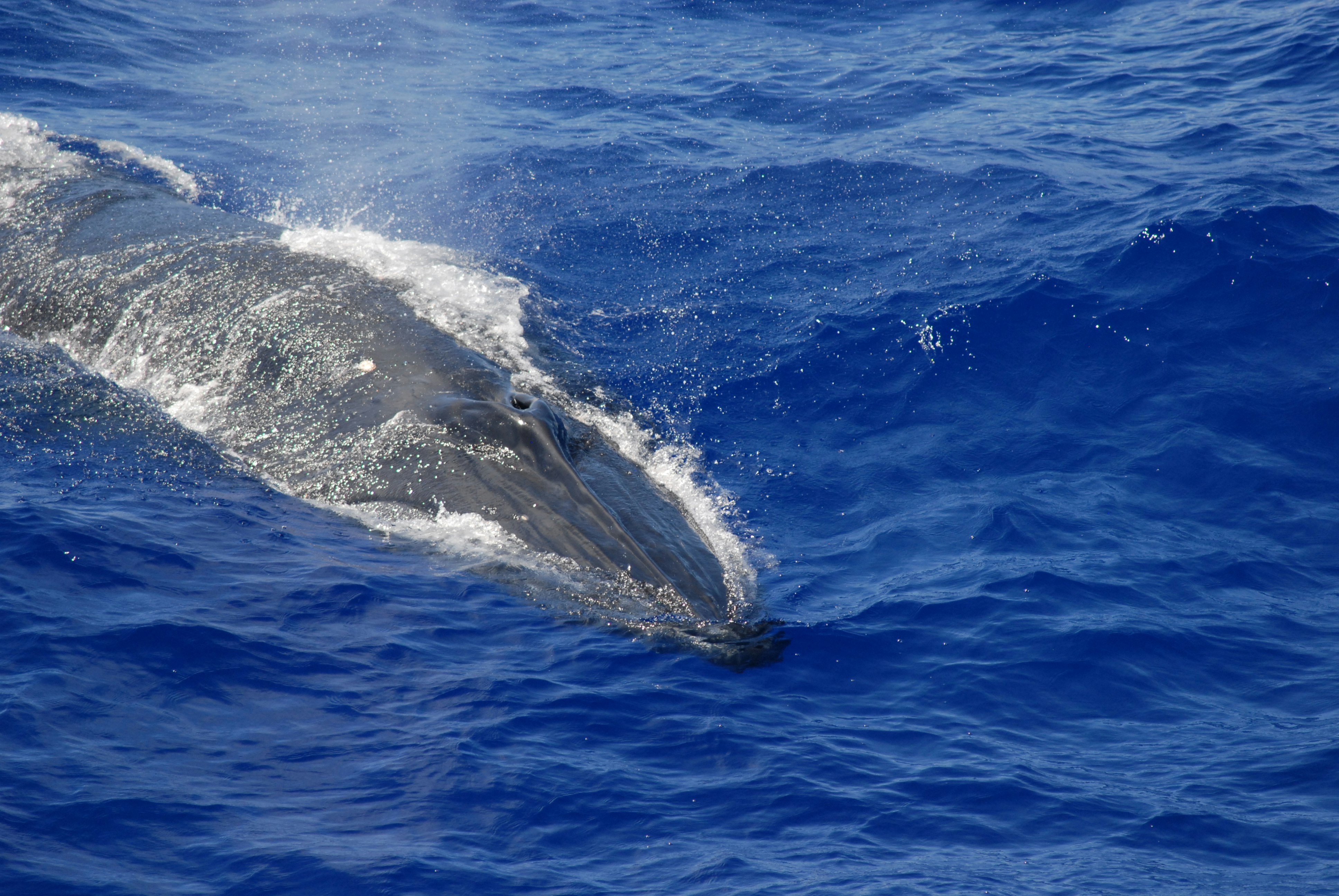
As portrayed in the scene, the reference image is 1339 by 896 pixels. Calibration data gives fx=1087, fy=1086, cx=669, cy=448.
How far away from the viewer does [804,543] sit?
11.7 m

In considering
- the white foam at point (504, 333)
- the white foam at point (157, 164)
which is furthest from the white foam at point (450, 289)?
the white foam at point (157, 164)

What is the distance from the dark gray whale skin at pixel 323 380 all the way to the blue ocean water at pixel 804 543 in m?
0.57

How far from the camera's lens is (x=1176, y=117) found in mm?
21266

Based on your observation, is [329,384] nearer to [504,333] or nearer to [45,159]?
[504,333]

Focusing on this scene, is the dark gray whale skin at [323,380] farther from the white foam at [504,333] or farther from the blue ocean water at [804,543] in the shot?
the blue ocean water at [804,543]

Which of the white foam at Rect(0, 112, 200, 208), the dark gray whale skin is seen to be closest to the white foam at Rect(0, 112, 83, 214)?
the white foam at Rect(0, 112, 200, 208)

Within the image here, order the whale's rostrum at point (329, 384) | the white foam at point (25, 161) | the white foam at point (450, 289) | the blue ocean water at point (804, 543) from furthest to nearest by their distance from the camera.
Answer: the white foam at point (25, 161), the white foam at point (450, 289), the whale's rostrum at point (329, 384), the blue ocean water at point (804, 543)

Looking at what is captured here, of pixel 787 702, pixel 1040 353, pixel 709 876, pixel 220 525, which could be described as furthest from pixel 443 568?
pixel 1040 353

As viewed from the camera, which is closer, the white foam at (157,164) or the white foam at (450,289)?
the white foam at (450,289)

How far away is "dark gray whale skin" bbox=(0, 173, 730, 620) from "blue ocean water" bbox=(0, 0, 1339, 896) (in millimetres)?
572

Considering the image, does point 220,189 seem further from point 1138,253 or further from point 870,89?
point 1138,253

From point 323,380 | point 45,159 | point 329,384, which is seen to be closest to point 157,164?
point 45,159

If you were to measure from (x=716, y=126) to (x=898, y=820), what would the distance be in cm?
1854

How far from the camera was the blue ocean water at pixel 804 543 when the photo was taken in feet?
24.9
